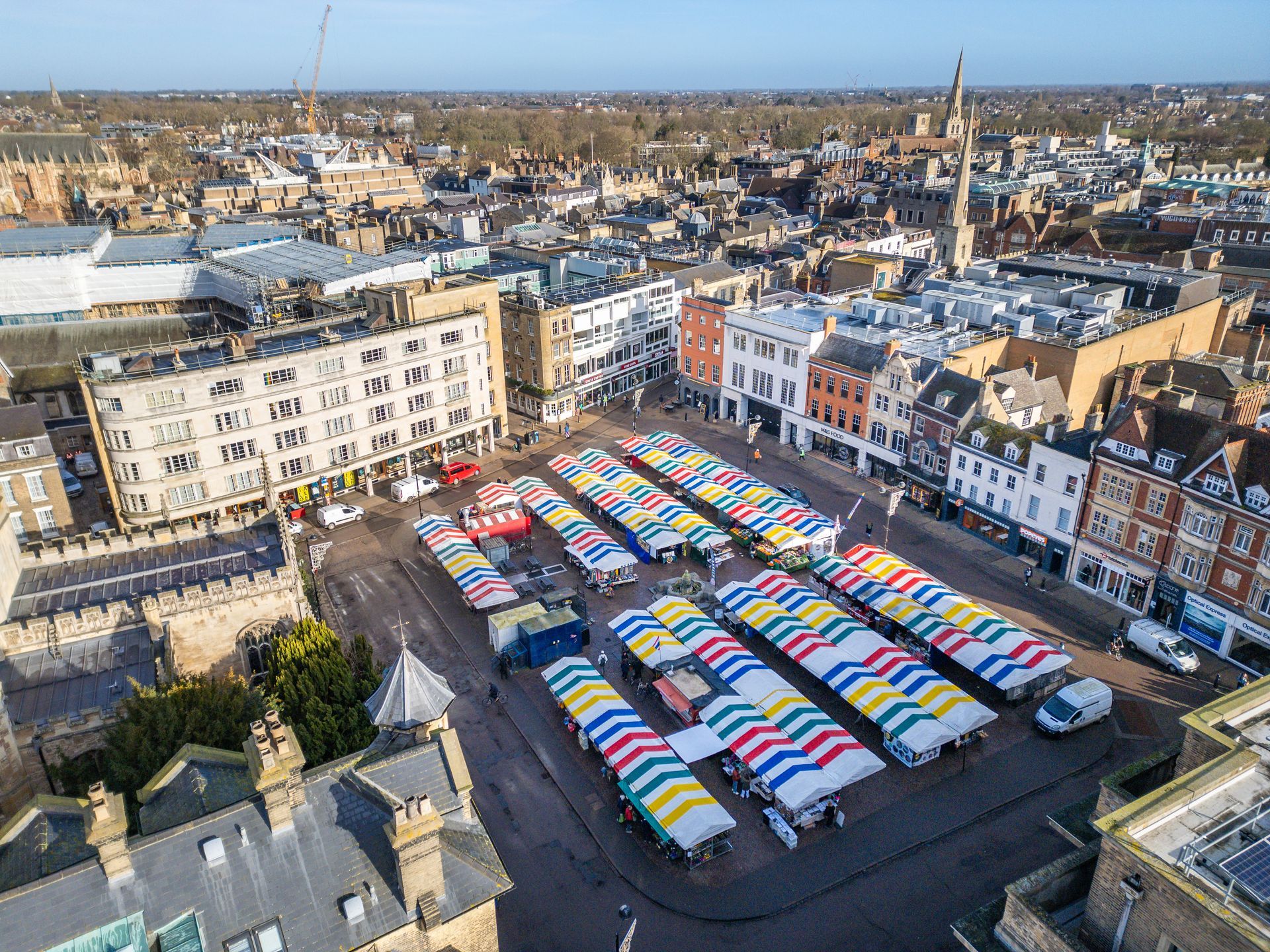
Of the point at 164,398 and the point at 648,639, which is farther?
the point at 164,398

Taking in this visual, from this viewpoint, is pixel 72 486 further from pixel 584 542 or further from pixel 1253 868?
pixel 1253 868

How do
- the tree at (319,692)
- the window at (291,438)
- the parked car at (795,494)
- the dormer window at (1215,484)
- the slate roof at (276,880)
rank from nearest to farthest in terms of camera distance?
1. the slate roof at (276,880)
2. the tree at (319,692)
3. the dormer window at (1215,484)
4. the window at (291,438)
5. the parked car at (795,494)

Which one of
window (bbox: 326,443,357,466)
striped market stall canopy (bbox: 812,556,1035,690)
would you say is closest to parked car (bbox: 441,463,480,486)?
window (bbox: 326,443,357,466)

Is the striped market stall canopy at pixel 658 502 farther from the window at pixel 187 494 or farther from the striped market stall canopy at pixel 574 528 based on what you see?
the window at pixel 187 494

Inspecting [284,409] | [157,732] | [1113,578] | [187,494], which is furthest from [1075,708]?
[187,494]

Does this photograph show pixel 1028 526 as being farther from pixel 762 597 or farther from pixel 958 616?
pixel 762 597

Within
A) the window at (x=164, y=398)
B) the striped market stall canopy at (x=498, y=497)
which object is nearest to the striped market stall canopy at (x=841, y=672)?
the striped market stall canopy at (x=498, y=497)
